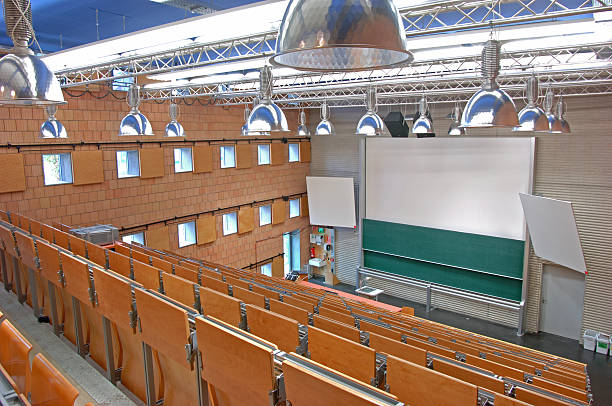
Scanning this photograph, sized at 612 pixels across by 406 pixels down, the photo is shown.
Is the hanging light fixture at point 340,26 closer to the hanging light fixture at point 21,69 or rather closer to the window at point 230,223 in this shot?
the hanging light fixture at point 21,69

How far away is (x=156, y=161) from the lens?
35.9 feet

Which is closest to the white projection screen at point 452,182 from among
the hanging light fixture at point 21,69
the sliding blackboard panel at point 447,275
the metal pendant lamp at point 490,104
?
the sliding blackboard panel at point 447,275

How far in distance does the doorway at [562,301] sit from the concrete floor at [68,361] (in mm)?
11330

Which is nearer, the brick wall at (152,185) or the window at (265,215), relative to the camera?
the brick wall at (152,185)

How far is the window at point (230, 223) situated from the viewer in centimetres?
1305

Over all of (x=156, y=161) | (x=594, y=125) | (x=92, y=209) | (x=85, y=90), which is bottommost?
(x=92, y=209)

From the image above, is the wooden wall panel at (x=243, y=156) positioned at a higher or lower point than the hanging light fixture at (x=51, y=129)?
lower

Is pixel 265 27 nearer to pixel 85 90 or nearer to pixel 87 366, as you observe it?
pixel 87 366

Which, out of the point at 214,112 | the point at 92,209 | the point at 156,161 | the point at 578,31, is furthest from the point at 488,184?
the point at 92,209

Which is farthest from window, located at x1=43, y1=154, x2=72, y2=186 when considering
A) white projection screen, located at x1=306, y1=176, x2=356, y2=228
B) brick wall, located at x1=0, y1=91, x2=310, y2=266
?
white projection screen, located at x1=306, y1=176, x2=356, y2=228

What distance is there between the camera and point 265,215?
1437 cm

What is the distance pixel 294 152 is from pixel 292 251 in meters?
3.70

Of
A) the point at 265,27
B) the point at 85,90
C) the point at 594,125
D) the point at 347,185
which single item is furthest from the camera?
the point at 347,185

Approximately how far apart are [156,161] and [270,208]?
4.57 m
